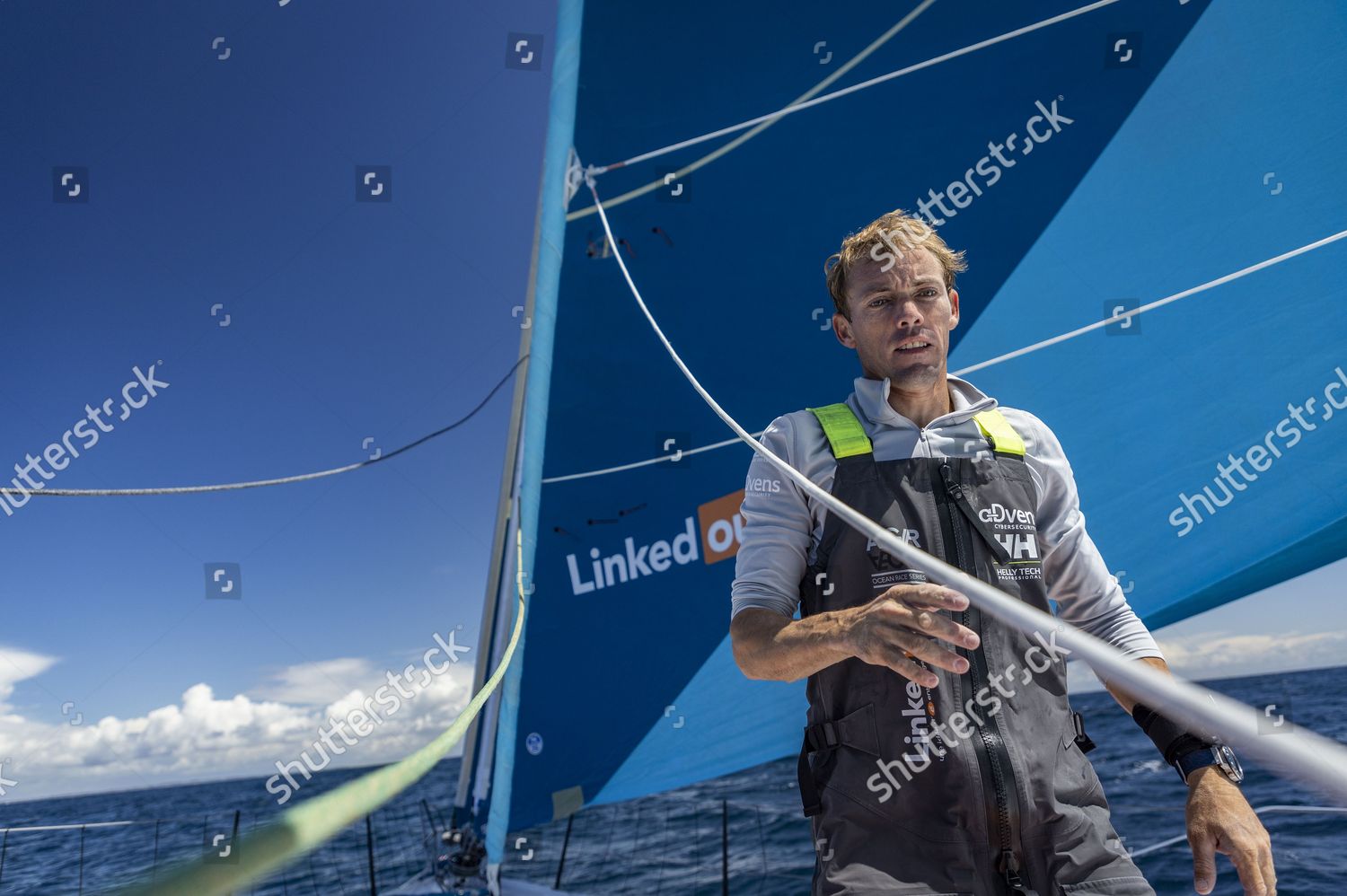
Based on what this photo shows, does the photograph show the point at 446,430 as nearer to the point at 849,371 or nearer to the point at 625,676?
the point at 625,676

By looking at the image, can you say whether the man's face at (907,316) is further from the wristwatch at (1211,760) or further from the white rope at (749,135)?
the white rope at (749,135)

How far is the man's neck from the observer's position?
1590 millimetres

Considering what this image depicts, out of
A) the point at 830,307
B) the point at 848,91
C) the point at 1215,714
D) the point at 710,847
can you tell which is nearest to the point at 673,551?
the point at 830,307

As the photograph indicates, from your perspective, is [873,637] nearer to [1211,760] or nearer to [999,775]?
[999,775]

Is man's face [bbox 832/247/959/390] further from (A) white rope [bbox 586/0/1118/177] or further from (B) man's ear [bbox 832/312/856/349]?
(A) white rope [bbox 586/0/1118/177]

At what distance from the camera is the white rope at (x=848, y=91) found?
363 cm

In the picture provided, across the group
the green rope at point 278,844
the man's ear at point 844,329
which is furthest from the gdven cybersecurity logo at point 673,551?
the green rope at point 278,844

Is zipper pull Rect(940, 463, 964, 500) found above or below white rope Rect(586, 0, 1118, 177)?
below

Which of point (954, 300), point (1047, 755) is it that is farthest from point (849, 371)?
point (1047, 755)

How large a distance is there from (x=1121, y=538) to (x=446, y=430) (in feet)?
11.7

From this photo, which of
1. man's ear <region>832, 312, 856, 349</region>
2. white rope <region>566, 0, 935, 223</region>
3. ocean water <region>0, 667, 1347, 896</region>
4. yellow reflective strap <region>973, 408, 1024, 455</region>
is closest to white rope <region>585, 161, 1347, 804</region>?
ocean water <region>0, 667, 1347, 896</region>

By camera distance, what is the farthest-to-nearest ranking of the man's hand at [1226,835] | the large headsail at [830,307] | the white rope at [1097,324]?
the large headsail at [830,307] → the white rope at [1097,324] → the man's hand at [1226,835]

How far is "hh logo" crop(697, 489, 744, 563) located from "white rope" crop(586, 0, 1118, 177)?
1.46 metres

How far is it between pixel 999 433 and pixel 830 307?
2426mm
